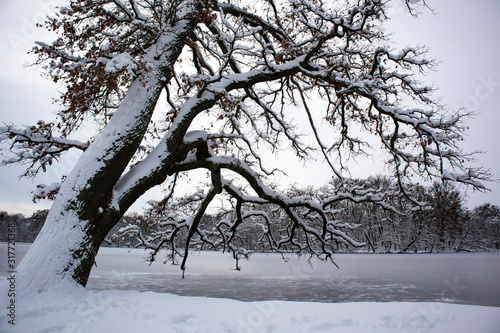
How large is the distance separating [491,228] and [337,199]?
219ft

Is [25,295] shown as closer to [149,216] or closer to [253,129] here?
[149,216]

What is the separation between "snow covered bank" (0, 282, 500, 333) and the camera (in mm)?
2330

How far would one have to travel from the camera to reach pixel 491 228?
53.3m

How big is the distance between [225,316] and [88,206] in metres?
2.14

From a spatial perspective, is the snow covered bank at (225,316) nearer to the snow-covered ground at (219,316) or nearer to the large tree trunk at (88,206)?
the snow-covered ground at (219,316)

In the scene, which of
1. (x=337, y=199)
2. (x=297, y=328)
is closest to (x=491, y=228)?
(x=337, y=199)

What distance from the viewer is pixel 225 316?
2.61m

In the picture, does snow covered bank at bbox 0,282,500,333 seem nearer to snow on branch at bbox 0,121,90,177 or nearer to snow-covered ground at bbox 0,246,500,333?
snow-covered ground at bbox 0,246,500,333

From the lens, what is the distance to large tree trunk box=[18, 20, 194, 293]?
9.66 feet

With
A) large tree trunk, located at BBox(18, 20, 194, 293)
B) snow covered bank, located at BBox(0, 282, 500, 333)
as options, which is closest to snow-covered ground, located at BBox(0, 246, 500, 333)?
snow covered bank, located at BBox(0, 282, 500, 333)

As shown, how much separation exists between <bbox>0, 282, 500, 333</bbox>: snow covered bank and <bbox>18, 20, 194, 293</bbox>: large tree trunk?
0.86 ft

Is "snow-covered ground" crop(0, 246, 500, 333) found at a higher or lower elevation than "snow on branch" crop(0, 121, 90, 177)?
lower

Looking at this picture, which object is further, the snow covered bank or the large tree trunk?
the large tree trunk

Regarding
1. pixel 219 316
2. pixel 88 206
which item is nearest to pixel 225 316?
A: pixel 219 316
